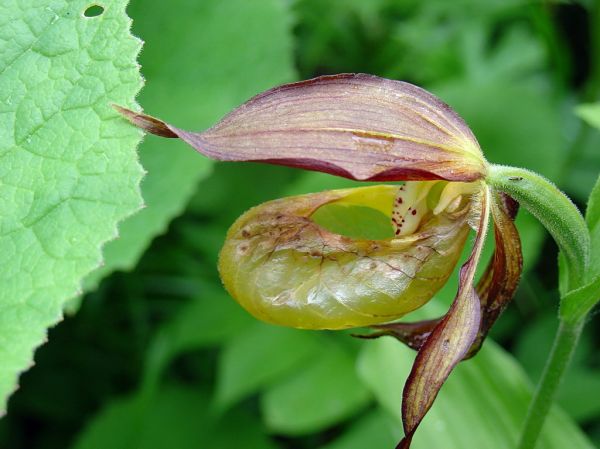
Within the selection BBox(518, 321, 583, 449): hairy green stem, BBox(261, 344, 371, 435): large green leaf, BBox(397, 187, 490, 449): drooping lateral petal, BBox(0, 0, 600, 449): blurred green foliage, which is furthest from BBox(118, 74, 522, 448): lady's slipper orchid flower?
BBox(261, 344, 371, 435): large green leaf

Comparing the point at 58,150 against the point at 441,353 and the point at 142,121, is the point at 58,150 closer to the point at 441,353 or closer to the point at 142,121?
the point at 142,121

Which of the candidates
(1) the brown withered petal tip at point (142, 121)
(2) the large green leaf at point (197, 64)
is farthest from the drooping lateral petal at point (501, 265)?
(2) the large green leaf at point (197, 64)

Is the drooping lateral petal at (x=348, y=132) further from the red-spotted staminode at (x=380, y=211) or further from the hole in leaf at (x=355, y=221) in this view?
the hole in leaf at (x=355, y=221)

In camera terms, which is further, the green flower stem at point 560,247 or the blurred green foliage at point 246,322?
the blurred green foliage at point 246,322

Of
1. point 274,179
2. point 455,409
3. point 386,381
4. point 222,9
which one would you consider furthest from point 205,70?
point 455,409

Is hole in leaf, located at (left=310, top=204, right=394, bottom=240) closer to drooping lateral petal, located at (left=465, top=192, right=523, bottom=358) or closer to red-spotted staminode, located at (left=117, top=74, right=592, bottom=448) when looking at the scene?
red-spotted staminode, located at (left=117, top=74, right=592, bottom=448)

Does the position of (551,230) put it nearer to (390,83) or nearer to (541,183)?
(541,183)
